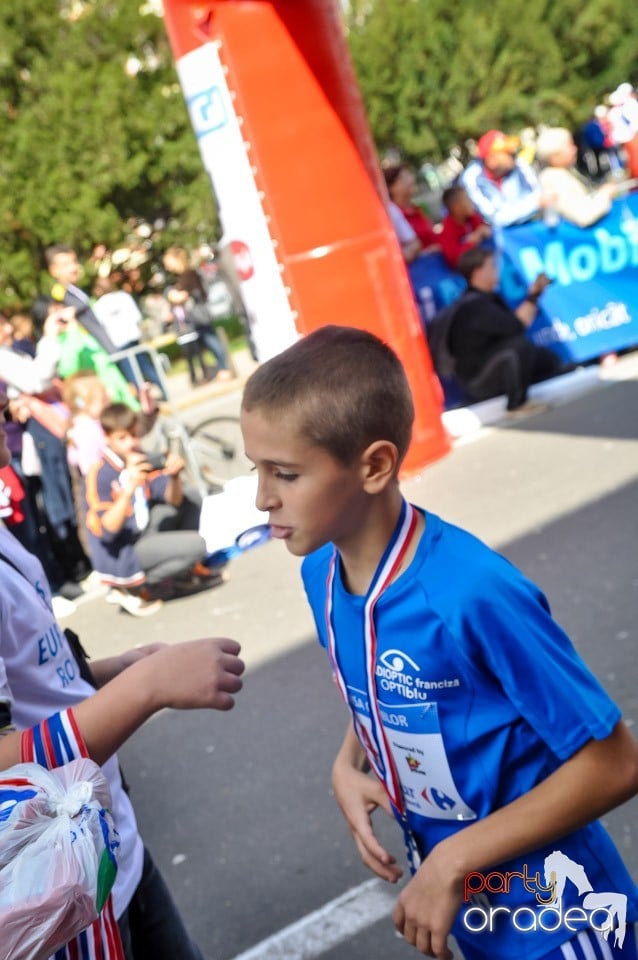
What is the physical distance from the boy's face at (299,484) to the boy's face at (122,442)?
4.55 m

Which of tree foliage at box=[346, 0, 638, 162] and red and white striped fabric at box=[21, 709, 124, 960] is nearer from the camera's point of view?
red and white striped fabric at box=[21, 709, 124, 960]

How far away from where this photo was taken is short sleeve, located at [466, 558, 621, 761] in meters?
1.53

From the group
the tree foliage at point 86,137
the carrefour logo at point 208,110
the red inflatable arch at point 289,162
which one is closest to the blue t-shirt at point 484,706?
the red inflatable arch at point 289,162

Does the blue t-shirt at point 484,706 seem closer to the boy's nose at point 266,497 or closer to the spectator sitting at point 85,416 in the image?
the boy's nose at point 266,497

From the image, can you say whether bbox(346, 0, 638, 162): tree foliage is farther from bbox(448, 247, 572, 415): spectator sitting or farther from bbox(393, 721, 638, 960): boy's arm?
bbox(393, 721, 638, 960): boy's arm

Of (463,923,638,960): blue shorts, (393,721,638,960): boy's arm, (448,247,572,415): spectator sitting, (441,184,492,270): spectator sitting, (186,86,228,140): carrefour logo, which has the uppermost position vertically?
(186,86,228,140): carrefour logo

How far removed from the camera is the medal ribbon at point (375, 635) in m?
1.68

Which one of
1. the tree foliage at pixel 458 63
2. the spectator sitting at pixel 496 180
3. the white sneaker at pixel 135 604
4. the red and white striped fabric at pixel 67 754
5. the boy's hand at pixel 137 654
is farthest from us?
the tree foliage at pixel 458 63

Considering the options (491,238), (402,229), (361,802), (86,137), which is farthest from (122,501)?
(86,137)

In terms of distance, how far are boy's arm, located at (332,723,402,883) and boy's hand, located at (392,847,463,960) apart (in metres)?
0.17

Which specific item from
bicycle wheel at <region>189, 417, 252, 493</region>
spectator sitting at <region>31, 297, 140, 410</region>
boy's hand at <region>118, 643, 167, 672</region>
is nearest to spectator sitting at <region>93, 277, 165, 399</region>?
bicycle wheel at <region>189, 417, 252, 493</region>

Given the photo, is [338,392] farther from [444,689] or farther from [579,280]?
[579,280]

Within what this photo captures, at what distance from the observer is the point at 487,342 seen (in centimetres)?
819

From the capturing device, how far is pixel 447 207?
9453mm
